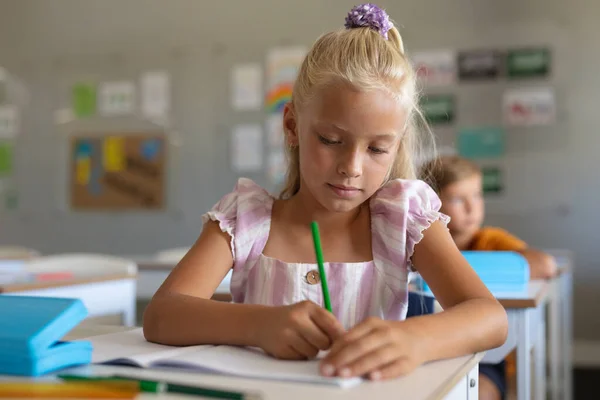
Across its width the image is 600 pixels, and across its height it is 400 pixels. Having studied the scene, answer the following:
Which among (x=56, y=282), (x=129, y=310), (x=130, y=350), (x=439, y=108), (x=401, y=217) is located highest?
(x=439, y=108)

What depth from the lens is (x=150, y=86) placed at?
472 centimetres

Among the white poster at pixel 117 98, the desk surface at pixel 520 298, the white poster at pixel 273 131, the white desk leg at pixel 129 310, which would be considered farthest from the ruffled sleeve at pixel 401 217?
the white poster at pixel 117 98

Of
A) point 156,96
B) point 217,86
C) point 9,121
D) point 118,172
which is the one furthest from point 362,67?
point 9,121

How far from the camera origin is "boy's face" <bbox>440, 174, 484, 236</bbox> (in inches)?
95.7

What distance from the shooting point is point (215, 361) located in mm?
750

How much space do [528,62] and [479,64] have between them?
257mm

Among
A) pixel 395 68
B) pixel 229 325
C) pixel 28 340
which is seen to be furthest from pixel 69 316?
pixel 395 68

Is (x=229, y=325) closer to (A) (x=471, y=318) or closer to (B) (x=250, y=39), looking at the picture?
(A) (x=471, y=318)

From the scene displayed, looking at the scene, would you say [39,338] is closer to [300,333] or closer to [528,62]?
[300,333]

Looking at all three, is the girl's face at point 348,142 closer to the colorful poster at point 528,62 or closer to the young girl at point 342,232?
the young girl at point 342,232

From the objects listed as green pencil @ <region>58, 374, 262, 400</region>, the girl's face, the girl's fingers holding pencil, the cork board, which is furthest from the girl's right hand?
the cork board

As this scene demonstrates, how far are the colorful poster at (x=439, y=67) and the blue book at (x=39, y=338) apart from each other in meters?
3.52

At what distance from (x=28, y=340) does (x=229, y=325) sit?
24 centimetres

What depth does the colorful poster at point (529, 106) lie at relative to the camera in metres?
3.93
